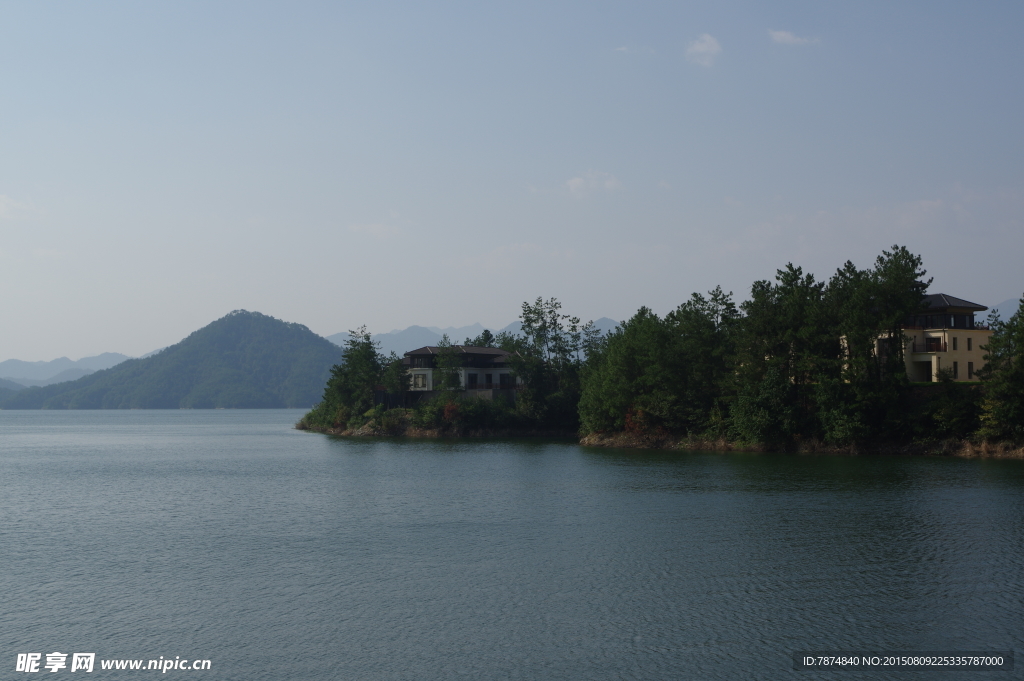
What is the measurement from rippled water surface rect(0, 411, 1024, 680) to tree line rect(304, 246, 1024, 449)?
33.9 ft

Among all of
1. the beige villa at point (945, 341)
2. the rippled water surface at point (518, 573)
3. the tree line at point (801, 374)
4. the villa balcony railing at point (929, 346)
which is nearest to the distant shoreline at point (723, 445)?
the tree line at point (801, 374)

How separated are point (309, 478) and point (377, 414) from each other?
1765 inches

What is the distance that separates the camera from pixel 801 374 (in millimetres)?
60594

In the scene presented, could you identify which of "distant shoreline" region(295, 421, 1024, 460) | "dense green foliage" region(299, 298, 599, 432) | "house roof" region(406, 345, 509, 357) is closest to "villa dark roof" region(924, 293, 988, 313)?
"distant shoreline" region(295, 421, 1024, 460)

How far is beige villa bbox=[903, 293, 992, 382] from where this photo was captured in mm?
66875

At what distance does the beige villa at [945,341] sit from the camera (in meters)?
66.9

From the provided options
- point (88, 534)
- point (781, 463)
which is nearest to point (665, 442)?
point (781, 463)

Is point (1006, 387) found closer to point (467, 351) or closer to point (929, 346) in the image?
point (929, 346)

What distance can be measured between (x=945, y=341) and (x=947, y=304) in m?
3.97

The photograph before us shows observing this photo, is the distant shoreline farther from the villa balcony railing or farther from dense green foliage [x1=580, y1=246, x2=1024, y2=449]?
the villa balcony railing

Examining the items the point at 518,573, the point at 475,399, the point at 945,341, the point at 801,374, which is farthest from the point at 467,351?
the point at 518,573

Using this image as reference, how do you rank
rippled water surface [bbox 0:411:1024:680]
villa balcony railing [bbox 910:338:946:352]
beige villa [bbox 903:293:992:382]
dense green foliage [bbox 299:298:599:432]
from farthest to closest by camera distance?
dense green foliage [bbox 299:298:599:432]
villa balcony railing [bbox 910:338:946:352]
beige villa [bbox 903:293:992:382]
rippled water surface [bbox 0:411:1024:680]

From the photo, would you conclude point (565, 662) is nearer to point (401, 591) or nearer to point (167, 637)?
point (401, 591)

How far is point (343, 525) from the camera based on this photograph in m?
31.8
